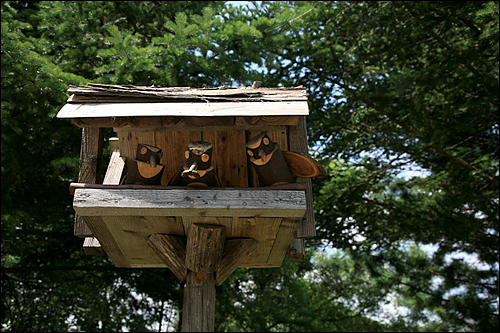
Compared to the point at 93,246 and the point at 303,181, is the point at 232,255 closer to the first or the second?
the point at 303,181

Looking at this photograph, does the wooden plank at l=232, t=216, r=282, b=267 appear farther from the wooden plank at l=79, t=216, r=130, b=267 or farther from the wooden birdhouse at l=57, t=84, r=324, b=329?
the wooden plank at l=79, t=216, r=130, b=267

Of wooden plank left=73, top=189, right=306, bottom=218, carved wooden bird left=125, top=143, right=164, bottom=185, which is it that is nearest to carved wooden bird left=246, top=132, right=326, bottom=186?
wooden plank left=73, top=189, right=306, bottom=218

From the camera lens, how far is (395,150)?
6.53 meters

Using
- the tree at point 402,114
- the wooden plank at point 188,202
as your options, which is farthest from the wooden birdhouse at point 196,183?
the tree at point 402,114

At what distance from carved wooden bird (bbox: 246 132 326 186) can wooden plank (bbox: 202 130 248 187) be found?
412mm

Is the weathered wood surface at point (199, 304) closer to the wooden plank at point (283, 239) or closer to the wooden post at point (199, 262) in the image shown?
the wooden post at point (199, 262)

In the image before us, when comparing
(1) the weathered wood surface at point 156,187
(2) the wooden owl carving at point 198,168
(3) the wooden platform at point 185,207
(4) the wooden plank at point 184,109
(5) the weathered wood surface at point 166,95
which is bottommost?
(3) the wooden platform at point 185,207

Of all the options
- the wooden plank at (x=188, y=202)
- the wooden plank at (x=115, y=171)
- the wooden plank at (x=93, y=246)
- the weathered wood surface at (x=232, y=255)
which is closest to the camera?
the wooden plank at (x=188, y=202)

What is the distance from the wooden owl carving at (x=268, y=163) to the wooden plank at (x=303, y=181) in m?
0.16

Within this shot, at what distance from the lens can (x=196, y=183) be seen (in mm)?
2547

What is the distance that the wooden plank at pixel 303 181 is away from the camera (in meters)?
2.75

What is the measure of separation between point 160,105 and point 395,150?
15.5 feet

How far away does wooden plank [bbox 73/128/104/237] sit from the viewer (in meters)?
2.90

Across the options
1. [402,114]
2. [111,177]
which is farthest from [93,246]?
[402,114]
